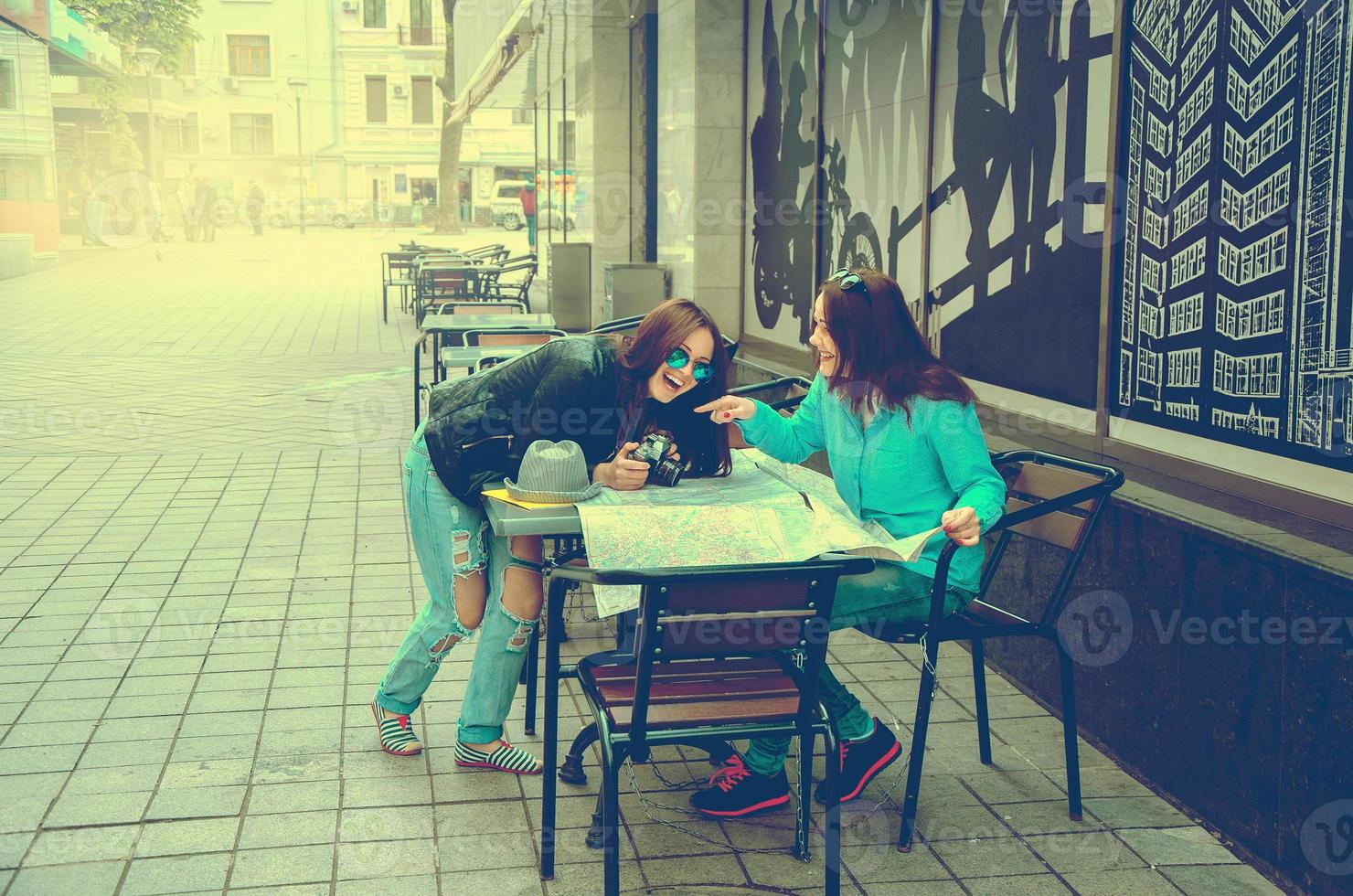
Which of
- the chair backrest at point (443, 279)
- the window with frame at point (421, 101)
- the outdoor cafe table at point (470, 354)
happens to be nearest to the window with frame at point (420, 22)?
the window with frame at point (421, 101)

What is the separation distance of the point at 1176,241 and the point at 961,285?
1.74 metres

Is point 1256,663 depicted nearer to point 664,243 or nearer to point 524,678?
point 524,678

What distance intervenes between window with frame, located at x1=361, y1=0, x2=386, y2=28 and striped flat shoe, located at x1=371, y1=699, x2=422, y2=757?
63639 mm

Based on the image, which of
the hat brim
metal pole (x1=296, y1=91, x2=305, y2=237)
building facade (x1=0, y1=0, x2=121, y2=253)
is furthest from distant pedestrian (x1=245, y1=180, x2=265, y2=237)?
the hat brim

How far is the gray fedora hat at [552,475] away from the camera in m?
3.48

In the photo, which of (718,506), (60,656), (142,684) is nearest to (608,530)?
(718,506)

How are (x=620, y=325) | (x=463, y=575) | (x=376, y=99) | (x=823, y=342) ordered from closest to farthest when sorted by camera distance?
1. (x=823, y=342)
2. (x=463, y=575)
3. (x=620, y=325)
4. (x=376, y=99)

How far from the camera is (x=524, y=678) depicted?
179 inches

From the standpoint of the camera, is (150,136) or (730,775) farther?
(150,136)

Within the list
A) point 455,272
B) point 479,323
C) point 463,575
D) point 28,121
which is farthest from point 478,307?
point 28,121

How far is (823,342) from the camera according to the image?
380cm

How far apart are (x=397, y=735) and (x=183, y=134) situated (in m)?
69.3

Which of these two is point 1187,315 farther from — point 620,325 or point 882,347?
point 620,325

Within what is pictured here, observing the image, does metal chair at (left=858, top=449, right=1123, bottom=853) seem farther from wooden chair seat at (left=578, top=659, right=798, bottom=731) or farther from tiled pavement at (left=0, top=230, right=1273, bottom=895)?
wooden chair seat at (left=578, top=659, right=798, bottom=731)
